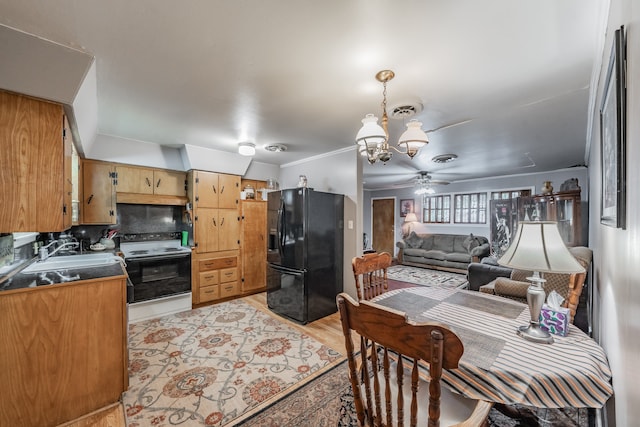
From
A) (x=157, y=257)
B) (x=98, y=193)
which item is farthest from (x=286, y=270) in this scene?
(x=98, y=193)

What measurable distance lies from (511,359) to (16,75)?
10.3 feet

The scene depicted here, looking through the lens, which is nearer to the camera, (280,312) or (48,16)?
(48,16)

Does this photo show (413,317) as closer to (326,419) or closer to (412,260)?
(326,419)

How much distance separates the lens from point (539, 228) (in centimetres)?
134

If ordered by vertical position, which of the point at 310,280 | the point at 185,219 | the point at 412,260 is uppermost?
the point at 185,219

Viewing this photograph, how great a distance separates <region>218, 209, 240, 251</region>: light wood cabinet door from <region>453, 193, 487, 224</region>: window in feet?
20.4

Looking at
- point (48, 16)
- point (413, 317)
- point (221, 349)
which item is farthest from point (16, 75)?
point (413, 317)

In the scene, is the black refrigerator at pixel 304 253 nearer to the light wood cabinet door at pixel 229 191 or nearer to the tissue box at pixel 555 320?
the light wood cabinet door at pixel 229 191

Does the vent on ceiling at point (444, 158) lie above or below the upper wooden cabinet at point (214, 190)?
above

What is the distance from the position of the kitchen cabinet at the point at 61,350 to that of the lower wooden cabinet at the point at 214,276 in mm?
1943

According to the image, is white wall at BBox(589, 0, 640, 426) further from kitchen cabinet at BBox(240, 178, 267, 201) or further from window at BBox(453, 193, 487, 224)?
window at BBox(453, 193, 487, 224)

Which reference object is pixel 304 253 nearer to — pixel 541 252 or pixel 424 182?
pixel 541 252

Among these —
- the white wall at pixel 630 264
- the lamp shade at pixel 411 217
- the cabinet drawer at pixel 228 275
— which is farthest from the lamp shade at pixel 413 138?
the lamp shade at pixel 411 217

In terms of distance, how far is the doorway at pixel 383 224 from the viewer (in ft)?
28.7
